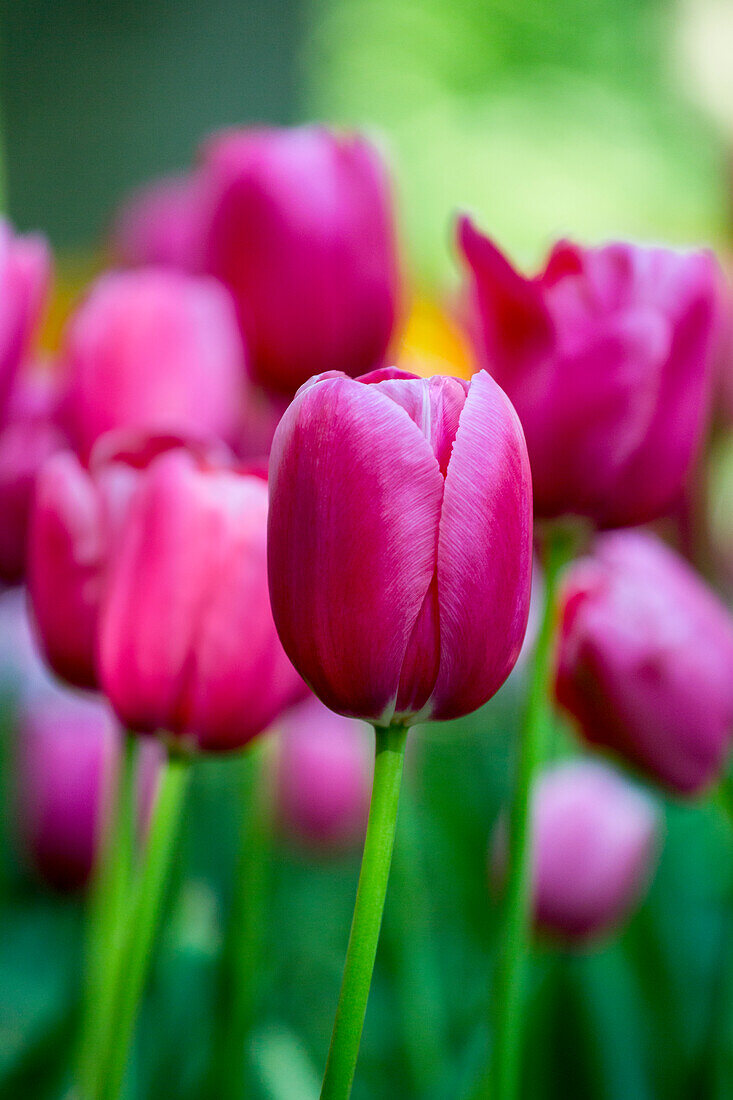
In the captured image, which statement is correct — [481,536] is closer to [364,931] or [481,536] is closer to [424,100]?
[364,931]

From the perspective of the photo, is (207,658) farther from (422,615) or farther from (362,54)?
(362,54)

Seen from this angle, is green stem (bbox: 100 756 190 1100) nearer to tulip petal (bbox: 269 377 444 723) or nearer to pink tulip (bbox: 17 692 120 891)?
tulip petal (bbox: 269 377 444 723)

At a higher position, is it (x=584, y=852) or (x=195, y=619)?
(x=195, y=619)

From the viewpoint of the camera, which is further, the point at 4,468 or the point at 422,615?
the point at 4,468

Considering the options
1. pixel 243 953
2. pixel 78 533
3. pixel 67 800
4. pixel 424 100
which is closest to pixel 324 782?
pixel 67 800

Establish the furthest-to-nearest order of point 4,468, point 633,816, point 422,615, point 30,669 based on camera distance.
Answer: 1. point 30,669
2. point 633,816
3. point 4,468
4. point 422,615

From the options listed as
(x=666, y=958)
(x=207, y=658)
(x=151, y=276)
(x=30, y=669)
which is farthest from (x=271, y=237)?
(x=30, y=669)

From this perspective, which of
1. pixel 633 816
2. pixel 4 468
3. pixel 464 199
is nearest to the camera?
pixel 4 468
